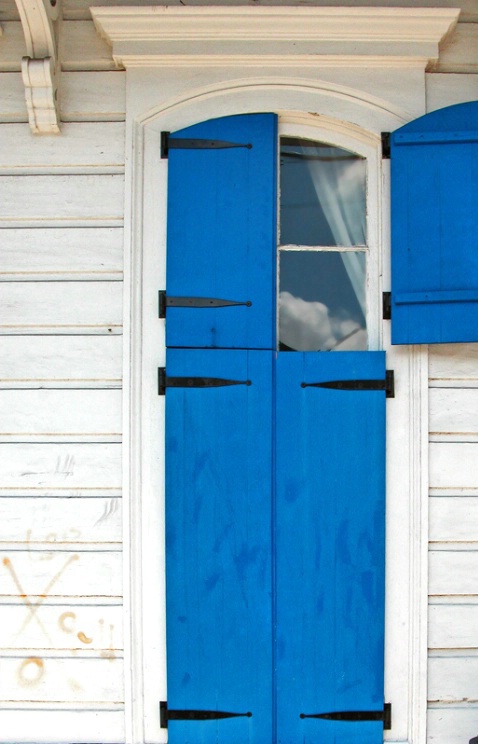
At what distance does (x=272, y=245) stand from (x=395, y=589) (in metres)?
1.64

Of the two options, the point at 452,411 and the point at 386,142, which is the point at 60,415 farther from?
the point at 386,142

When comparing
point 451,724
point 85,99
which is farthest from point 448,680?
point 85,99

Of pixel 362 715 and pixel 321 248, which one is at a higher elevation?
pixel 321 248

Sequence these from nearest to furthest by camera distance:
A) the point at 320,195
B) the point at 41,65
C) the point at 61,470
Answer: the point at 41,65 < the point at 61,470 < the point at 320,195

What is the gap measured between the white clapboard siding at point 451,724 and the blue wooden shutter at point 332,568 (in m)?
0.29

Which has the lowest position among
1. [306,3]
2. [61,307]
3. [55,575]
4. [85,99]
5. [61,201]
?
[55,575]

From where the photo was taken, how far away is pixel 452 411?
2922 millimetres

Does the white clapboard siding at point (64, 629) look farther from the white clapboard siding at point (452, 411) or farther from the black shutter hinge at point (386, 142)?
the black shutter hinge at point (386, 142)

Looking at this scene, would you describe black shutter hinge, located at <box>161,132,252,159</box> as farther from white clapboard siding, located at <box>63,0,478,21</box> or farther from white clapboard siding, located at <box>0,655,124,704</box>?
white clapboard siding, located at <box>0,655,124,704</box>

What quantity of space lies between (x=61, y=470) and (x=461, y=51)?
2664 mm

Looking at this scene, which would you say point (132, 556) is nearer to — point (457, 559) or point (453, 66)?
point (457, 559)

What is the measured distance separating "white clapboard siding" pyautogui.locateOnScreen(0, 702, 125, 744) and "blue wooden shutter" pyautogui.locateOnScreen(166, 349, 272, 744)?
10.6 inches

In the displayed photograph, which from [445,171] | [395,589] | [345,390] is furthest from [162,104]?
[395,589]

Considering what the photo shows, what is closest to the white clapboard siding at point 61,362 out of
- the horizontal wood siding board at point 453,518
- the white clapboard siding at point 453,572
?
the horizontal wood siding board at point 453,518
